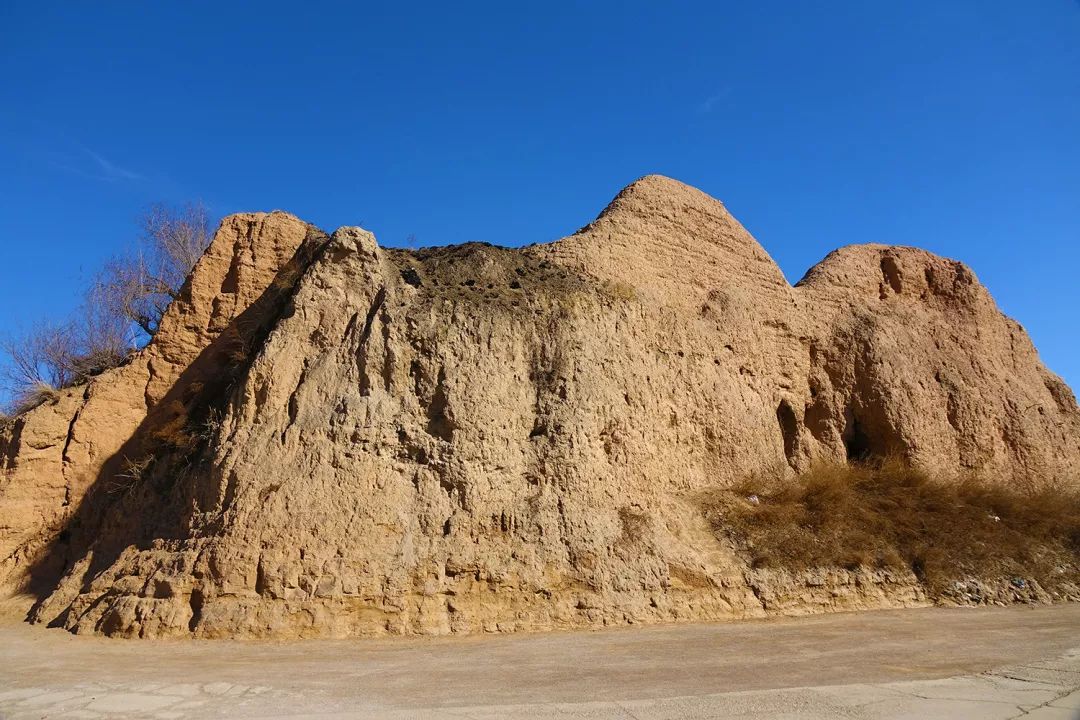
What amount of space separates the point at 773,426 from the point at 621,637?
7.63 meters

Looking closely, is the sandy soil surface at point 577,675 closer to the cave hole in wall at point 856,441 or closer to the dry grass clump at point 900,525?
the dry grass clump at point 900,525

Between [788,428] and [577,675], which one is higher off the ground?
[788,428]

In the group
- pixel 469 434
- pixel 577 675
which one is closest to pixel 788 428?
pixel 469 434

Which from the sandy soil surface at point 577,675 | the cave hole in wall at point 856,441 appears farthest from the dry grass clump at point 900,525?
the sandy soil surface at point 577,675

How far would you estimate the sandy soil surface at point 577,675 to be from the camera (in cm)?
556

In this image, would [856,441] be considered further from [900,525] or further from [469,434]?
[469,434]

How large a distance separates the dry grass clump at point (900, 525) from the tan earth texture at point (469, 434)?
452 mm

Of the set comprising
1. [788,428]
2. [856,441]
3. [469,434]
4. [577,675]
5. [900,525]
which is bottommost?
[577,675]

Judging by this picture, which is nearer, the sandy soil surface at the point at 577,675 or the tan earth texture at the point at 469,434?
the sandy soil surface at the point at 577,675

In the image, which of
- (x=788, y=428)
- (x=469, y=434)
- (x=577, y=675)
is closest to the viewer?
(x=577, y=675)

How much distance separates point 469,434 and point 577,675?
496 cm

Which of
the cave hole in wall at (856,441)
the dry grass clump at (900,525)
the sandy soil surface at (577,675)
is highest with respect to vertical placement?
the cave hole in wall at (856,441)

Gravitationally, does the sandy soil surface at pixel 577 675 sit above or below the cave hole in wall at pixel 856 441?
below

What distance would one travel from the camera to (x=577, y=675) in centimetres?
698
